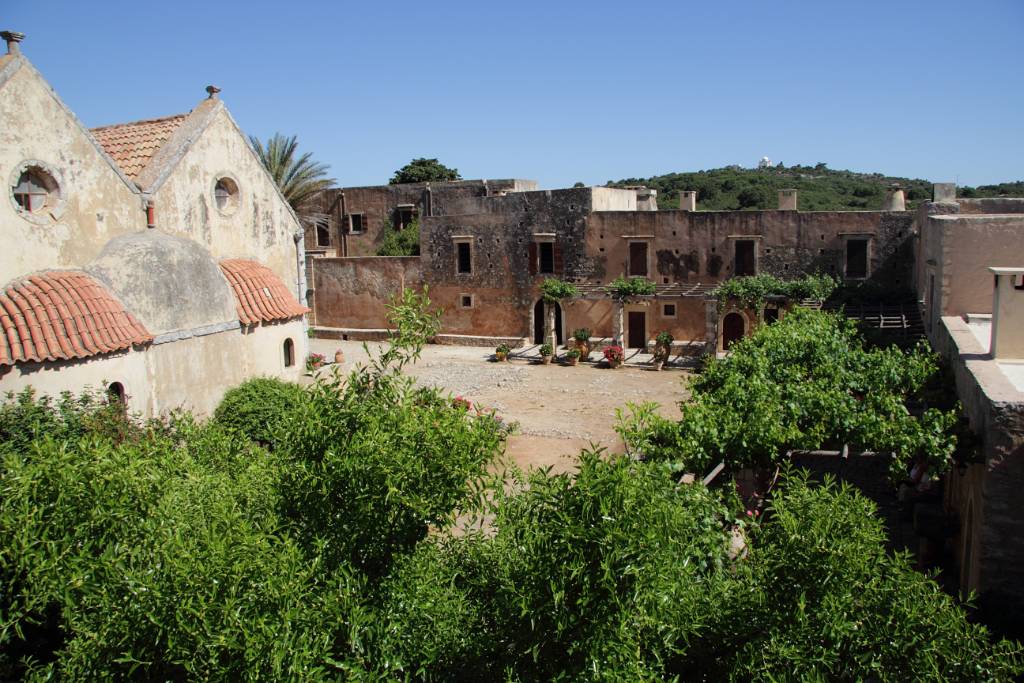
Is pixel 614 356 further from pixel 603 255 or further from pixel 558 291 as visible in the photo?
pixel 603 255

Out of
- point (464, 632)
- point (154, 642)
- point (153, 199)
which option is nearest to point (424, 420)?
point (464, 632)

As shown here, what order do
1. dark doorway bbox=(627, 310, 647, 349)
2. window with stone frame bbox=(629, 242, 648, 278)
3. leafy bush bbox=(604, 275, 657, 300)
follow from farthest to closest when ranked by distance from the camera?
dark doorway bbox=(627, 310, 647, 349)
window with stone frame bbox=(629, 242, 648, 278)
leafy bush bbox=(604, 275, 657, 300)

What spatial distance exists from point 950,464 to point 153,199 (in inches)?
495

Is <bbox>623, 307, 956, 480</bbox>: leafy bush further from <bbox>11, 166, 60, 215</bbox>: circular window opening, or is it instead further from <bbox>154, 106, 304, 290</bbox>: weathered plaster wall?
<bbox>11, 166, 60, 215</bbox>: circular window opening

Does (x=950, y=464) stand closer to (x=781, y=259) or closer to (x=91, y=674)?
(x=91, y=674)

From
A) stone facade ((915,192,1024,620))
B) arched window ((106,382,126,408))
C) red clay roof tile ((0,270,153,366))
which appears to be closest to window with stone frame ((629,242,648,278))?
stone facade ((915,192,1024,620))

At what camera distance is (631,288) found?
26.2m

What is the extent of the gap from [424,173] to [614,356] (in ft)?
99.9

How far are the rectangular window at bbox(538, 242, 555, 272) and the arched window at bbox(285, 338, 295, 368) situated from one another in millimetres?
13949

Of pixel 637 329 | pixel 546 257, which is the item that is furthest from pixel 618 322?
pixel 546 257

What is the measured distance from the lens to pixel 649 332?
27609mm

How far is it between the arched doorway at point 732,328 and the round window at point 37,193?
65.6ft

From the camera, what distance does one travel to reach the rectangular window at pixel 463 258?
30328 mm

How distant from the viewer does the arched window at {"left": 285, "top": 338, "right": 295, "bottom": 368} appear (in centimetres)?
1644
